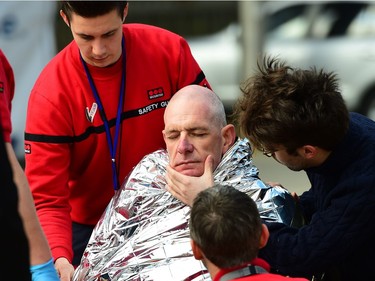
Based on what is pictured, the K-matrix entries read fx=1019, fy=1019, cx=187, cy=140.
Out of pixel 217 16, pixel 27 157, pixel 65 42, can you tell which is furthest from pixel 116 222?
pixel 217 16

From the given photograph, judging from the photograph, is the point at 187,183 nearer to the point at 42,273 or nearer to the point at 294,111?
the point at 294,111

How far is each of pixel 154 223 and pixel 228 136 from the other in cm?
48

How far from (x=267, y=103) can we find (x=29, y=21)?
4856mm

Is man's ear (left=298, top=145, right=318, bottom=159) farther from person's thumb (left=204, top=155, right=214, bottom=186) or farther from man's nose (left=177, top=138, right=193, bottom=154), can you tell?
man's nose (left=177, top=138, right=193, bottom=154)

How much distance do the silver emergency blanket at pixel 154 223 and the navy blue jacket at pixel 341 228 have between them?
196 mm

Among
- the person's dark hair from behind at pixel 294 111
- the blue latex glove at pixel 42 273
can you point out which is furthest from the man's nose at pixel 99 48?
the blue latex glove at pixel 42 273

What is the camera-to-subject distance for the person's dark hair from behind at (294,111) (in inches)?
136

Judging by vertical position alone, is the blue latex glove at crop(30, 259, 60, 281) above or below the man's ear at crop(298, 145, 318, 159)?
below

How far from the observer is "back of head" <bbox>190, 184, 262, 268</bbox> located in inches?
117

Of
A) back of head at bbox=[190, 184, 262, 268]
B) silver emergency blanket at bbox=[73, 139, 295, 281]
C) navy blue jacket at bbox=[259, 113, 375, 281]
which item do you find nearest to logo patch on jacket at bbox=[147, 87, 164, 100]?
silver emergency blanket at bbox=[73, 139, 295, 281]

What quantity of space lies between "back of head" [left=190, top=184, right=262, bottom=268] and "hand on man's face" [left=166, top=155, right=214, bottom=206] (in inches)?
22.0

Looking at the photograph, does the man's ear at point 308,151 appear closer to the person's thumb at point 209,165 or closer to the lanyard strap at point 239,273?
the person's thumb at point 209,165

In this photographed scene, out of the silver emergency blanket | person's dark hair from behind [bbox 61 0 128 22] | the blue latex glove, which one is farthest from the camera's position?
person's dark hair from behind [bbox 61 0 128 22]

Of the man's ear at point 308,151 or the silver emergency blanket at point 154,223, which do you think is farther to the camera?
the silver emergency blanket at point 154,223
